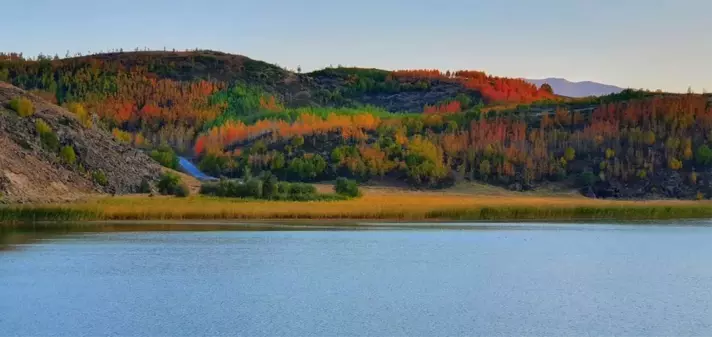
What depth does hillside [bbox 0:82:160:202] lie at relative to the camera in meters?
71.2

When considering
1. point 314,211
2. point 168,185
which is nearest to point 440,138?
Answer: point 168,185

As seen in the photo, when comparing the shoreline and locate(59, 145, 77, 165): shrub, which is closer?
the shoreline

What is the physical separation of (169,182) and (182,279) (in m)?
42.8

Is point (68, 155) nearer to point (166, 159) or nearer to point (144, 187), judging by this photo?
point (144, 187)

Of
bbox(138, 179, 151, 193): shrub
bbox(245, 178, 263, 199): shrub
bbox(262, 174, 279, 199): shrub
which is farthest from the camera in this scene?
bbox(138, 179, 151, 193): shrub

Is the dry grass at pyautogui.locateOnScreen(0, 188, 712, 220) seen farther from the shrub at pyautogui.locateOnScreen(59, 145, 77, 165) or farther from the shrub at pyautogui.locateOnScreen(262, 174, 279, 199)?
the shrub at pyautogui.locateOnScreen(59, 145, 77, 165)

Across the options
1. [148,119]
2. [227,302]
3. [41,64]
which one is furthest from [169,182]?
[41,64]

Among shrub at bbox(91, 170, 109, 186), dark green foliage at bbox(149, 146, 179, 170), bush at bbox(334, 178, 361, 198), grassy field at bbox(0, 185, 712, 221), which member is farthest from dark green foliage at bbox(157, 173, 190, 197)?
dark green foliage at bbox(149, 146, 179, 170)

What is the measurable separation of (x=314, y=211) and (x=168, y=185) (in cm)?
1599

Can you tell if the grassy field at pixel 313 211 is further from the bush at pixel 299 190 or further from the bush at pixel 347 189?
the bush at pixel 347 189

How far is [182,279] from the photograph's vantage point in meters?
37.8

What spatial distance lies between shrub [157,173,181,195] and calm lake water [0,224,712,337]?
23.6m

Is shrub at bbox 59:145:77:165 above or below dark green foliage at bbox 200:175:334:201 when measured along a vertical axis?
above

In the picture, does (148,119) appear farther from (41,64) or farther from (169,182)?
(169,182)
